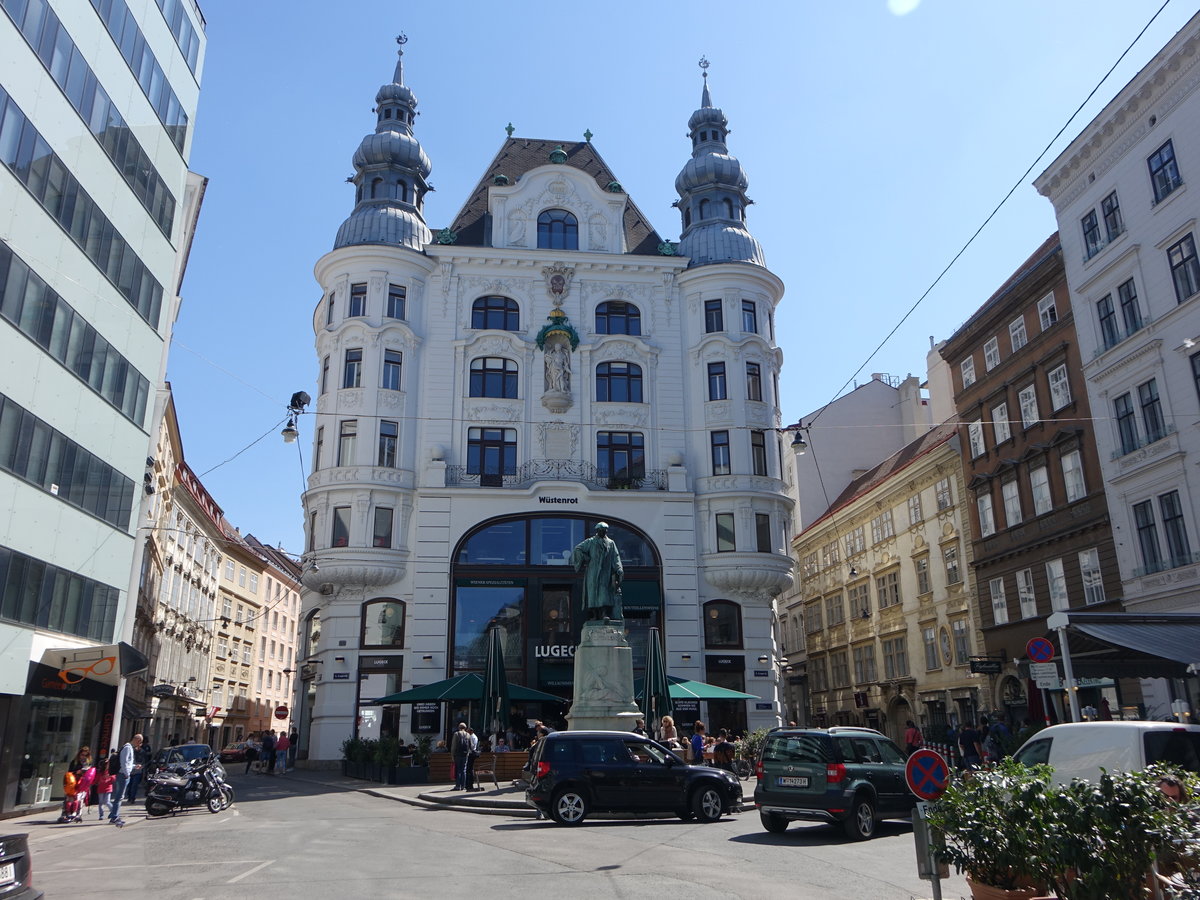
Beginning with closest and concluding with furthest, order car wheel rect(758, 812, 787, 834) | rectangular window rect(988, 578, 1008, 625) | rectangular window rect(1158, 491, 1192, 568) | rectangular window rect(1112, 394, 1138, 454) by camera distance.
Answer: car wheel rect(758, 812, 787, 834) → rectangular window rect(1158, 491, 1192, 568) → rectangular window rect(1112, 394, 1138, 454) → rectangular window rect(988, 578, 1008, 625)

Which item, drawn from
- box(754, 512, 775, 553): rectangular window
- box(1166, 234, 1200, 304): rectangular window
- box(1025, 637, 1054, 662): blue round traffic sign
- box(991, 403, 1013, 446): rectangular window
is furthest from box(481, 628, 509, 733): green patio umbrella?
box(1166, 234, 1200, 304): rectangular window

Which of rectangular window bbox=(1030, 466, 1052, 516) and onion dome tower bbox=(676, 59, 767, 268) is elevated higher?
onion dome tower bbox=(676, 59, 767, 268)

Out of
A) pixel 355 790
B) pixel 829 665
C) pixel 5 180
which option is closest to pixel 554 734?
pixel 355 790

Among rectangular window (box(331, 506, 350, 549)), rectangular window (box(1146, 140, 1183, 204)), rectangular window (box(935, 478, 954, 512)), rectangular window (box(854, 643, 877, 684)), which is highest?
rectangular window (box(1146, 140, 1183, 204))

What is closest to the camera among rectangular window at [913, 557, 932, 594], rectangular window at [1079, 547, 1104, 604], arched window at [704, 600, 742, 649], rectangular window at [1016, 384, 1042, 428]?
rectangular window at [1079, 547, 1104, 604]

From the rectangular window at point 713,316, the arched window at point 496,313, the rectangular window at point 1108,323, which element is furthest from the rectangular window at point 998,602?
the arched window at point 496,313

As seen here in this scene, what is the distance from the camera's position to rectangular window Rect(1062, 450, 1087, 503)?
3128 cm

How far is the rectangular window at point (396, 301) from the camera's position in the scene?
129 ft

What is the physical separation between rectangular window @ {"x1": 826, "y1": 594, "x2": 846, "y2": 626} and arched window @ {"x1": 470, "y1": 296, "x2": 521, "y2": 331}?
24.9 meters

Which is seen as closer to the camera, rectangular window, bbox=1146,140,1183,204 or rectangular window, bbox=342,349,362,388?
rectangular window, bbox=1146,140,1183,204

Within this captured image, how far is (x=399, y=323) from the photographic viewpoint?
38562 millimetres

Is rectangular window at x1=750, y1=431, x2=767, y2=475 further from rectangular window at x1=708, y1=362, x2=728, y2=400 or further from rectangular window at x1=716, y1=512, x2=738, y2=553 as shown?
rectangular window at x1=716, y1=512, x2=738, y2=553

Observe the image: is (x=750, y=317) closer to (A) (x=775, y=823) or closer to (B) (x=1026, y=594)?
(B) (x=1026, y=594)

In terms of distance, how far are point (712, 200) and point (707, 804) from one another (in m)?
33.0
